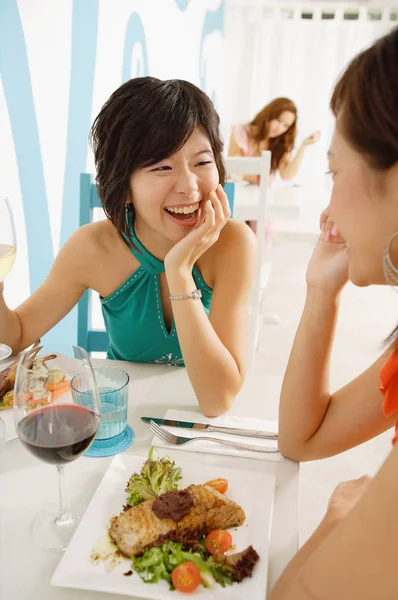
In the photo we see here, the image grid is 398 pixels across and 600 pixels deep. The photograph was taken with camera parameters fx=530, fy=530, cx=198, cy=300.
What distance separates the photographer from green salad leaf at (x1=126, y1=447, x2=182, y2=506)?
75 cm

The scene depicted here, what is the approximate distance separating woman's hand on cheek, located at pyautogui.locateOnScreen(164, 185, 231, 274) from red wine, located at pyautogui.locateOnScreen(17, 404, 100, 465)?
0.56 metres

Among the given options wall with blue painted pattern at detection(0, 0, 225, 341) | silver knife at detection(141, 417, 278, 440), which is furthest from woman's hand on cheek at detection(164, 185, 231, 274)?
wall with blue painted pattern at detection(0, 0, 225, 341)

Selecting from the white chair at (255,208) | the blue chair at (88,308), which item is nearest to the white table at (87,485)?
the blue chair at (88,308)

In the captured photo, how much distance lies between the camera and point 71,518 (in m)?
0.73

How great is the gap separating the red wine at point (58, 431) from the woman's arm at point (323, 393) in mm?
364

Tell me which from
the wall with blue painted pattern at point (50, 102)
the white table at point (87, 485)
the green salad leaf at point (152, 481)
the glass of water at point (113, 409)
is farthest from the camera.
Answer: the wall with blue painted pattern at point (50, 102)

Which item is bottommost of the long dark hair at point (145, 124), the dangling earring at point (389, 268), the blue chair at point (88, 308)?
the blue chair at point (88, 308)

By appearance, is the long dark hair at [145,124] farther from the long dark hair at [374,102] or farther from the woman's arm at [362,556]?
the woman's arm at [362,556]

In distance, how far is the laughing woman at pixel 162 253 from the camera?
115 centimetres

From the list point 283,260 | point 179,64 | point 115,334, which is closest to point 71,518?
point 115,334

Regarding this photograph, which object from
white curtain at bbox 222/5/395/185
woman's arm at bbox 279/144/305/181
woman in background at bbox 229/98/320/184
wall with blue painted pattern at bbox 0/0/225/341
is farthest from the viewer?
white curtain at bbox 222/5/395/185

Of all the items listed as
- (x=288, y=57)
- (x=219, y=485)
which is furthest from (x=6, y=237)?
(x=288, y=57)

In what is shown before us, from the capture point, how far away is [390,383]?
830 mm

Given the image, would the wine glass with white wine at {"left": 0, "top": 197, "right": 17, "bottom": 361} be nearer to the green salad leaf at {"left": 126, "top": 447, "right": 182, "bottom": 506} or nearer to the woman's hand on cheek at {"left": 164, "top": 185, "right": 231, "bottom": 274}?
the woman's hand on cheek at {"left": 164, "top": 185, "right": 231, "bottom": 274}
